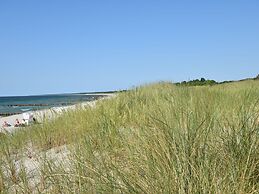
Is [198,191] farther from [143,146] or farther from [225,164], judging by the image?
[143,146]

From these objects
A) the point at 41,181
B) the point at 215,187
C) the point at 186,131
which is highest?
the point at 186,131

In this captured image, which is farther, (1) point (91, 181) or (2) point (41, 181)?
(2) point (41, 181)

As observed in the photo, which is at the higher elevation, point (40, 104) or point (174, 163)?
point (40, 104)

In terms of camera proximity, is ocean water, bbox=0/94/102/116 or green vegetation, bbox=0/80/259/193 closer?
green vegetation, bbox=0/80/259/193

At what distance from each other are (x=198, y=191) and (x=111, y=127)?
92.5 inches

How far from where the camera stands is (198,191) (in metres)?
1.94

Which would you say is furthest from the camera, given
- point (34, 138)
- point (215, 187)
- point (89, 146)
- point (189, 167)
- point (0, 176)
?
point (34, 138)

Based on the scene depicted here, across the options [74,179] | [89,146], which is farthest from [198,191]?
[89,146]

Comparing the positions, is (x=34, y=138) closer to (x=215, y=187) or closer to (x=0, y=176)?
(x=0, y=176)

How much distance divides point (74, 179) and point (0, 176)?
1.02 m

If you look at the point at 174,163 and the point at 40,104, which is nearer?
the point at 174,163

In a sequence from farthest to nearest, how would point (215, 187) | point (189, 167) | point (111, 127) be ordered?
point (111, 127) < point (189, 167) < point (215, 187)

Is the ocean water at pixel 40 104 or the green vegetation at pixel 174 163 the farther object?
the ocean water at pixel 40 104

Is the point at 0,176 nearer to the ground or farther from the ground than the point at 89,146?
nearer to the ground
